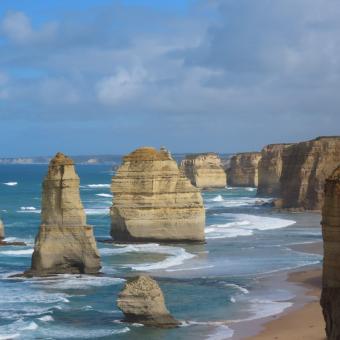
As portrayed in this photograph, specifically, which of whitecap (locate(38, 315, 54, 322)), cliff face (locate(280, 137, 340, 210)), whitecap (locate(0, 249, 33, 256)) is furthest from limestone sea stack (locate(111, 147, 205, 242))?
cliff face (locate(280, 137, 340, 210))

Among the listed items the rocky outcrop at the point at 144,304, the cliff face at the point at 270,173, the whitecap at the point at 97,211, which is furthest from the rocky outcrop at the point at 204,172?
the rocky outcrop at the point at 144,304

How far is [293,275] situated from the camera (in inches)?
1528

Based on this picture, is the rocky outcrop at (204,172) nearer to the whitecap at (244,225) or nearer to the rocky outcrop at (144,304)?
the whitecap at (244,225)

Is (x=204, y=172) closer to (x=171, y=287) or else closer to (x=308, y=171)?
(x=308, y=171)

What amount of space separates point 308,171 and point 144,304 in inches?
2309

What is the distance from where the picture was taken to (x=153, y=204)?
50500mm

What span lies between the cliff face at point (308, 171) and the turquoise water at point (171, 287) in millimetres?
19801

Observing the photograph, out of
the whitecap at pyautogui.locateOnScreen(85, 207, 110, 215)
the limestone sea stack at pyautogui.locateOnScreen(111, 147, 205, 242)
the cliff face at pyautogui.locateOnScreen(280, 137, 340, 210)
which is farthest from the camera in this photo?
the cliff face at pyautogui.locateOnScreen(280, 137, 340, 210)

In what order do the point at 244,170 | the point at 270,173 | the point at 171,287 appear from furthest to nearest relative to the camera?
1. the point at 244,170
2. the point at 270,173
3. the point at 171,287

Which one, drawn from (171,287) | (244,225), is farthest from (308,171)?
(171,287)

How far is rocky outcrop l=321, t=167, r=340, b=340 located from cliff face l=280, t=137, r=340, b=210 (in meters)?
64.2

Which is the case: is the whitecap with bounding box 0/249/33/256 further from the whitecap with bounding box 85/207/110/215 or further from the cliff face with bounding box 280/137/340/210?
the cliff face with bounding box 280/137/340/210

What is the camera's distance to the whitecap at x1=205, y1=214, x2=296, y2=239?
5856 cm

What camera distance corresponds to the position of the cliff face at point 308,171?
82188 mm
